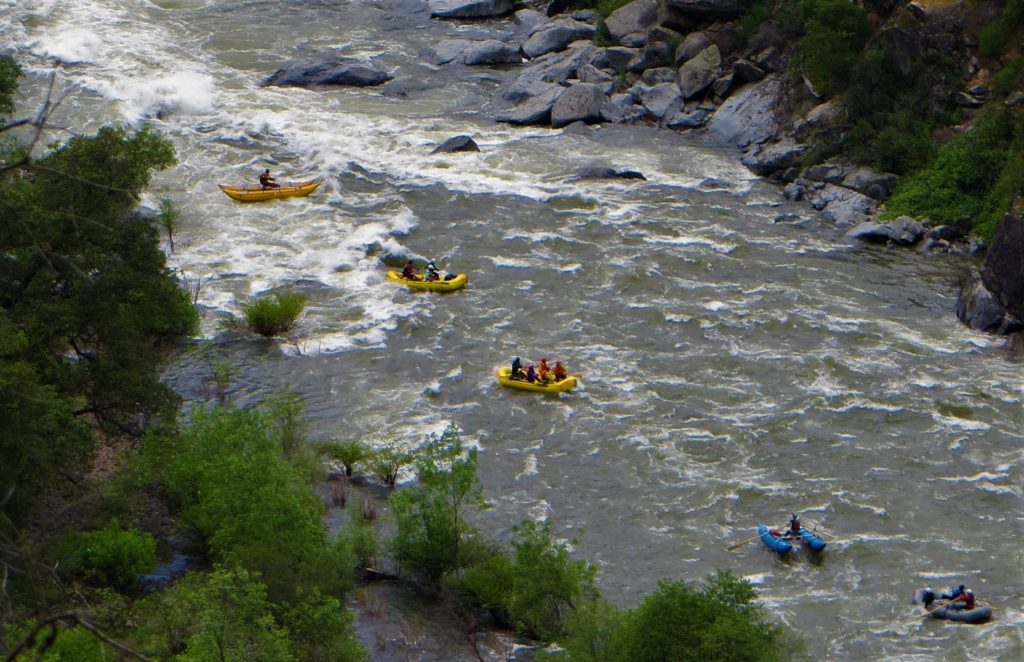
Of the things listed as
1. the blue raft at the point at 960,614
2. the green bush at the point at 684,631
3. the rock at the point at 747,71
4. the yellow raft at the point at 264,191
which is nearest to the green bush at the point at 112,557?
the green bush at the point at 684,631

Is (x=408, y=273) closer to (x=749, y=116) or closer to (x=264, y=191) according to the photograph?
(x=264, y=191)

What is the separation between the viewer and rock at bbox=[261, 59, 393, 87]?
3681 cm

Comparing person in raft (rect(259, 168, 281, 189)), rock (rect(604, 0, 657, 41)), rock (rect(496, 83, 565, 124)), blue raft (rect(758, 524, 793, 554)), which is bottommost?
blue raft (rect(758, 524, 793, 554))

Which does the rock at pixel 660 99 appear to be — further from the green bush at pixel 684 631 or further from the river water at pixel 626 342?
the green bush at pixel 684 631

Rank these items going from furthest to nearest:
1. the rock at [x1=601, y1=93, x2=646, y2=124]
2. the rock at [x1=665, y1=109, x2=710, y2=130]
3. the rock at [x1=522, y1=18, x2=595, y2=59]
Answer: the rock at [x1=522, y1=18, x2=595, y2=59]
the rock at [x1=601, y1=93, x2=646, y2=124]
the rock at [x1=665, y1=109, x2=710, y2=130]

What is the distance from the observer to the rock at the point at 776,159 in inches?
1225

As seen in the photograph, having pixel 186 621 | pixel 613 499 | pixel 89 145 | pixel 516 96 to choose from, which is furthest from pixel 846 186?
pixel 186 621

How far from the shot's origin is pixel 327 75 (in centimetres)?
3725

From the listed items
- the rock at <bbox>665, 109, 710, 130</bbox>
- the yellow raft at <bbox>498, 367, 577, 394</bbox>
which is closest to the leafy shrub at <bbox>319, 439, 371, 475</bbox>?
the yellow raft at <bbox>498, 367, 577, 394</bbox>

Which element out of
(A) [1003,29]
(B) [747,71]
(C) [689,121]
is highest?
(A) [1003,29]

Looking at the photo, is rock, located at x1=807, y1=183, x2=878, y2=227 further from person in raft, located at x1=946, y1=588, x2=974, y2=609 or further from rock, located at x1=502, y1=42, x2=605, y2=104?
person in raft, located at x1=946, y1=588, x2=974, y2=609

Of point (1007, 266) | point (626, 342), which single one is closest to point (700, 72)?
point (1007, 266)

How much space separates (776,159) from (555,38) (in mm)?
10917

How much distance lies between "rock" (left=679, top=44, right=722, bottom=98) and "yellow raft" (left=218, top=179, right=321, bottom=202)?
1145 cm
